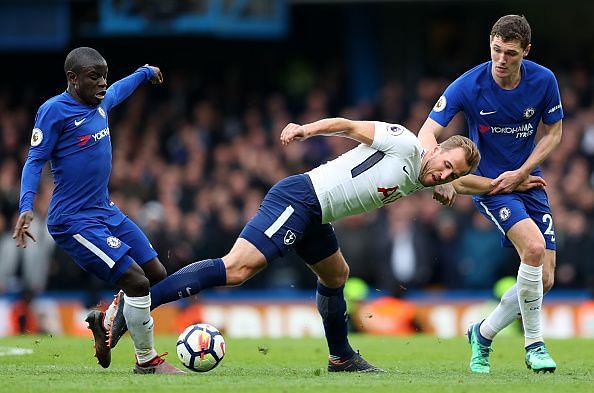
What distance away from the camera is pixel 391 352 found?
40.0ft

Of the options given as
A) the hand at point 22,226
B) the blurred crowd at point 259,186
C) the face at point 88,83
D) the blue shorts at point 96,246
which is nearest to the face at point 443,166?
the blue shorts at point 96,246

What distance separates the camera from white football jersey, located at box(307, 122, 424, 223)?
8.77 m

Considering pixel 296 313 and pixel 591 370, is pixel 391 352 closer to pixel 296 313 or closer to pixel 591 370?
pixel 591 370

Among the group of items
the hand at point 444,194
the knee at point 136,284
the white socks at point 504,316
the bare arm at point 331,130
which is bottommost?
the white socks at point 504,316

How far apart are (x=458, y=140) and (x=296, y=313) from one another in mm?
8723

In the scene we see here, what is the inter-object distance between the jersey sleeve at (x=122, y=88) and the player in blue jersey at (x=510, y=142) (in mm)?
2357

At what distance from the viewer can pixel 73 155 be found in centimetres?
922

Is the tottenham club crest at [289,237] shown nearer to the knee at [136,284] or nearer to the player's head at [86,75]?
the knee at [136,284]

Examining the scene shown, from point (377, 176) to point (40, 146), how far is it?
2.45 meters

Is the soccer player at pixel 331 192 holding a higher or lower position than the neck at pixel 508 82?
lower

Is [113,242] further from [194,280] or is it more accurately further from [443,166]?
[443,166]

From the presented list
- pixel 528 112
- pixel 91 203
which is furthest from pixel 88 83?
pixel 528 112

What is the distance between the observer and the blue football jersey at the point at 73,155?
9047mm

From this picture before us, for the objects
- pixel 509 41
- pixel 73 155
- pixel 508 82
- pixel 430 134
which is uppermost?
pixel 509 41
